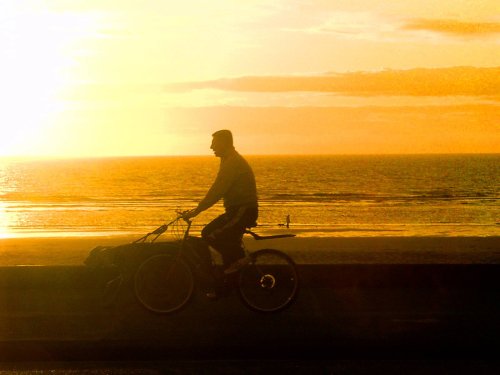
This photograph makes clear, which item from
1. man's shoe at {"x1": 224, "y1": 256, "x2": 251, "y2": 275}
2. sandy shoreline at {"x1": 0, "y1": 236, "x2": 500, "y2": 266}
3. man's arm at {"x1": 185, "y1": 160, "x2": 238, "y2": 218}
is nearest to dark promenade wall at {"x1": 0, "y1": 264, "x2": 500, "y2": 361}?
man's shoe at {"x1": 224, "y1": 256, "x2": 251, "y2": 275}

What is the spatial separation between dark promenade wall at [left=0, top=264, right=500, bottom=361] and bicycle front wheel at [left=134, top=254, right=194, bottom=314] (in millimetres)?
156

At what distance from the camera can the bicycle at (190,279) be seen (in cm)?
923

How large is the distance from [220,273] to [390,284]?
9.19 ft

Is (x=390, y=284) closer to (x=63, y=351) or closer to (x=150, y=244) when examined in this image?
(x=150, y=244)

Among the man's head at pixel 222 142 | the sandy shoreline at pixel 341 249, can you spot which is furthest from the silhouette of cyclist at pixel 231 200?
the sandy shoreline at pixel 341 249

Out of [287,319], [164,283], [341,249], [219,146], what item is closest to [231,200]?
[219,146]

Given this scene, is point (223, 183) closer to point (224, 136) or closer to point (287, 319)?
point (224, 136)

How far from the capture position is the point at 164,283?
30.5 ft

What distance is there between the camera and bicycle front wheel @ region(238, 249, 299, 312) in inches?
365

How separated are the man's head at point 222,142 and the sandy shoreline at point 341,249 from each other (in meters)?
11.7

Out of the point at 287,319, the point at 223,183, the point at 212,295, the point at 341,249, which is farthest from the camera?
the point at 341,249

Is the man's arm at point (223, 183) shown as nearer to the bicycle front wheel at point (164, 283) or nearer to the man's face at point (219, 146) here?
the man's face at point (219, 146)

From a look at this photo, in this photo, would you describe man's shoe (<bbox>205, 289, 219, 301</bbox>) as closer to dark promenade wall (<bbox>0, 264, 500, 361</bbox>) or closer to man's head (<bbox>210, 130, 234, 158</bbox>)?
dark promenade wall (<bbox>0, 264, 500, 361</bbox>)

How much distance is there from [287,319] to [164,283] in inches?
60.0
